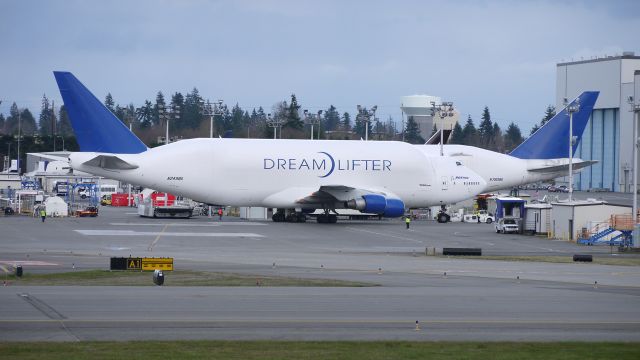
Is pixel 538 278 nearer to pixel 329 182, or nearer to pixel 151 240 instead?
pixel 151 240

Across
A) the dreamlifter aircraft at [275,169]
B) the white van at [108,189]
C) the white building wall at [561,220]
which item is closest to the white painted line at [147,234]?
the dreamlifter aircraft at [275,169]

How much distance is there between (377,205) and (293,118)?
8073 cm

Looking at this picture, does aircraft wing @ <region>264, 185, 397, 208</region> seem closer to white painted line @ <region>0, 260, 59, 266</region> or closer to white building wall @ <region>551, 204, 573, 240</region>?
white building wall @ <region>551, 204, 573, 240</region>

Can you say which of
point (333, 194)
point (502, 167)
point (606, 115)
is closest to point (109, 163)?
point (333, 194)

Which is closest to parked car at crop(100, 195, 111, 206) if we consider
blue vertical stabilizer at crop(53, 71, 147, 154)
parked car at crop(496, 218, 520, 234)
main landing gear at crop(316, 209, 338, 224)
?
main landing gear at crop(316, 209, 338, 224)

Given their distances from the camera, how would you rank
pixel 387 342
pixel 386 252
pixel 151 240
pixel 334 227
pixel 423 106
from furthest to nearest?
1. pixel 423 106
2. pixel 334 227
3. pixel 151 240
4. pixel 386 252
5. pixel 387 342

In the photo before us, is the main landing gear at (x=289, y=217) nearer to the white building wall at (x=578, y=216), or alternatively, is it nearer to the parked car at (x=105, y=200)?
the white building wall at (x=578, y=216)

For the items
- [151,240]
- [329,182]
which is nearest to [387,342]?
[151,240]

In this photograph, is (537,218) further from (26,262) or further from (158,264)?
(26,262)

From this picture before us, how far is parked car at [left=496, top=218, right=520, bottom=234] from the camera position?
59594mm

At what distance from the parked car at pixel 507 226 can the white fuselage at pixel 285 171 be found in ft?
25.0

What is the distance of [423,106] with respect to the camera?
188 m

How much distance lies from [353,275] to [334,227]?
26.4 metres

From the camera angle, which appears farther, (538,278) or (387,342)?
(538,278)
